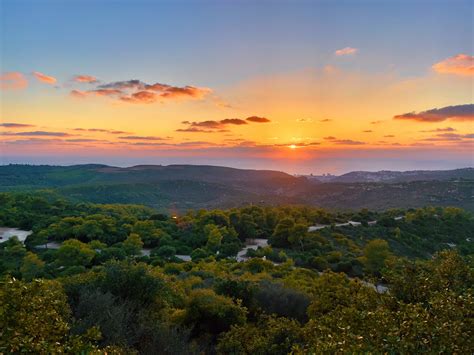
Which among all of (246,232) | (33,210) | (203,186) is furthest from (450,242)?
(203,186)

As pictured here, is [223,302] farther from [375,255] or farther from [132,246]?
[132,246]

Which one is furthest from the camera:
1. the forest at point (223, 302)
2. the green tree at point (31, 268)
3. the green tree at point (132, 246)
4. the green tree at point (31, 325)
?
the green tree at point (132, 246)

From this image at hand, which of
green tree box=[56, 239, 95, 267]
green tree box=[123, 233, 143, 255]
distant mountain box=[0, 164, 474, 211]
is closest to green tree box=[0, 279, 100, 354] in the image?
green tree box=[56, 239, 95, 267]

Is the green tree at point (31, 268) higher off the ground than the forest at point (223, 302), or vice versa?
the forest at point (223, 302)

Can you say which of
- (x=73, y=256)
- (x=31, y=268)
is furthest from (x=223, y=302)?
(x=73, y=256)

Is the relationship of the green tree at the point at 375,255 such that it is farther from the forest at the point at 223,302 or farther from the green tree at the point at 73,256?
the green tree at the point at 73,256

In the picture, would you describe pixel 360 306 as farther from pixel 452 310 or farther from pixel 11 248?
pixel 11 248

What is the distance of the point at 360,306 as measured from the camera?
37.1 ft

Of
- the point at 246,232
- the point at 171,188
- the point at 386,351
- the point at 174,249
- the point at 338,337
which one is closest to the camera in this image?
the point at 386,351

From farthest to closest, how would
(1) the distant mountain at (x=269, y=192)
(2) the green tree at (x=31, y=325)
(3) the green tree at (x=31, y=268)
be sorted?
(1) the distant mountain at (x=269, y=192) < (3) the green tree at (x=31, y=268) < (2) the green tree at (x=31, y=325)

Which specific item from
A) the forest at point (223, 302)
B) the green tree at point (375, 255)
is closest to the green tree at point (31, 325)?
the forest at point (223, 302)

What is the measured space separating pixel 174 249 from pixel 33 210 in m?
34.7

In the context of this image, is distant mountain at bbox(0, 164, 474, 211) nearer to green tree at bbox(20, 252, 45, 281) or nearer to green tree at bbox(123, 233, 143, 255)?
green tree at bbox(123, 233, 143, 255)

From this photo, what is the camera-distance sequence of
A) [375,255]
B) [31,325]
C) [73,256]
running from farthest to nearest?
1. [375,255]
2. [73,256]
3. [31,325]
